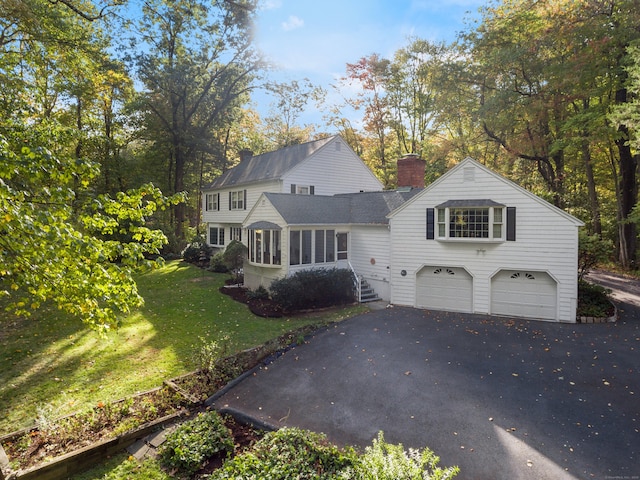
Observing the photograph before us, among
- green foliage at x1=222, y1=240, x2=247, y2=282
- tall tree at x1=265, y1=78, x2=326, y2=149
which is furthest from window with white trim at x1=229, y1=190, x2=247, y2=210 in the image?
tall tree at x1=265, y1=78, x2=326, y2=149

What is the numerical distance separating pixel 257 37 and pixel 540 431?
2969 centimetres

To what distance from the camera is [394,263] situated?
52.4ft

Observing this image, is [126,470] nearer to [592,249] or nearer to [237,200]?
[592,249]

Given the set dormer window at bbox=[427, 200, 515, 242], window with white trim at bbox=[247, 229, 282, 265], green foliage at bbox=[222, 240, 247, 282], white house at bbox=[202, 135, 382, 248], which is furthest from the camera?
white house at bbox=[202, 135, 382, 248]

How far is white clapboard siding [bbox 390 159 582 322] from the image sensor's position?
12875 millimetres

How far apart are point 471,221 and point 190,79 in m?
23.8

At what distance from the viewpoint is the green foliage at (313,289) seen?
14.7m

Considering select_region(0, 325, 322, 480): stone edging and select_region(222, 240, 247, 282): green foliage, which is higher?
select_region(222, 240, 247, 282): green foliage

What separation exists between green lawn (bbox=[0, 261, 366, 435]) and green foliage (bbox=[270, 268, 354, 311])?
96 centimetres

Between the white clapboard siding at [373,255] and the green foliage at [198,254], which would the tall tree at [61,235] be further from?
the green foliage at [198,254]

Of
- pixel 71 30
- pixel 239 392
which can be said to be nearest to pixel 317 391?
pixel 239 392

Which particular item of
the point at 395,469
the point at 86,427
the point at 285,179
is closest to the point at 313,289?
the point at 285,179

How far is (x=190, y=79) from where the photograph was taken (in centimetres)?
2659

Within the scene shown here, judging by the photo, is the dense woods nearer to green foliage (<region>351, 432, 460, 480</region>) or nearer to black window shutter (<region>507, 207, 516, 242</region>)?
green foliage (<region>351, 432, 460, 480</region>)
